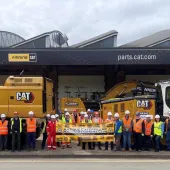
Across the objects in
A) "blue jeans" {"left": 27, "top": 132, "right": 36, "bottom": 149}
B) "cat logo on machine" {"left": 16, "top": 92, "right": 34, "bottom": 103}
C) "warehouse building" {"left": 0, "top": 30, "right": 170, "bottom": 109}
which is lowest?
"blue jeans" {"left": 27, "top": 132, "right": 36, "bottom": 149}

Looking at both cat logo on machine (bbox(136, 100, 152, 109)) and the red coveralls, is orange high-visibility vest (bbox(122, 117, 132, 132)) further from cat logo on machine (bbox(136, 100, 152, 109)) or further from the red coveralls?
the red coveralls

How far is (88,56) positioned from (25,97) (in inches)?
531

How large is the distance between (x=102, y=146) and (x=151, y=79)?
19173 mm

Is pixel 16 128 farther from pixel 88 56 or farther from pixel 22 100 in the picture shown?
pixel 88 56

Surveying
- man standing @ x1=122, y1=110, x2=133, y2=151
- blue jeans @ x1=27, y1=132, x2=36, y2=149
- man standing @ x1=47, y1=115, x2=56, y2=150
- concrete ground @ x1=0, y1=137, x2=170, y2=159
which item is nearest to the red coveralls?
man standing @ x1=47, y1=115, x2=56, y2=150

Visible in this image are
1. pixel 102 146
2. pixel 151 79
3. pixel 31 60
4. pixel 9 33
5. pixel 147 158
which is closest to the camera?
pixel 147 158

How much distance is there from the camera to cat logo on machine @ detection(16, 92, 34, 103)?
17.6m

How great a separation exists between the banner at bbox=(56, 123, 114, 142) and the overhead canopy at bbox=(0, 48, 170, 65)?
1309 centimetres

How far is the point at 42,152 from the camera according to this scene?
659 inches

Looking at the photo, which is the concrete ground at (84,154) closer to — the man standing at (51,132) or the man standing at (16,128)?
the man standing at (16,128)

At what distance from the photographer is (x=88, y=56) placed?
100ft

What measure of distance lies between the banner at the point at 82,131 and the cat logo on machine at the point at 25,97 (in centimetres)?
165

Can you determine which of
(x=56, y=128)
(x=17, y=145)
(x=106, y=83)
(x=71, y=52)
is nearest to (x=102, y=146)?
(x=56, y=128)

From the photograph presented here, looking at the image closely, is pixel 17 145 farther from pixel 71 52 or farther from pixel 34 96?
pixel 71 52
